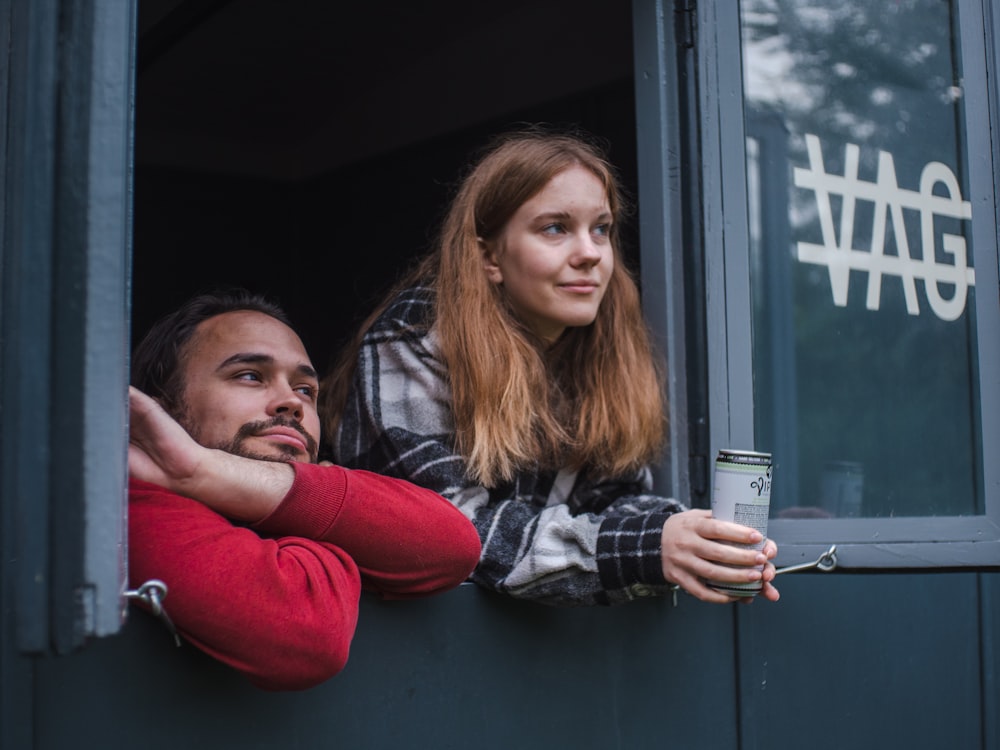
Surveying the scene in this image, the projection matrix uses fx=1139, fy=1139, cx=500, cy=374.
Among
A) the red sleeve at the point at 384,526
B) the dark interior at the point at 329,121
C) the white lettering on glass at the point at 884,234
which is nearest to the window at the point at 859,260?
the white lettering on glass at the point at 884,234

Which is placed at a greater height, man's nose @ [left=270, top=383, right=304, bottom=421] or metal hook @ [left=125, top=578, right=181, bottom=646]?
man's nose @ [left=270, top=383, right=304, bottom=421]

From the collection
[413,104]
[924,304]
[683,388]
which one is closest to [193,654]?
[683,388]

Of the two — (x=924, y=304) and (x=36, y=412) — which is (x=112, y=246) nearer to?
(x=36, y=412)

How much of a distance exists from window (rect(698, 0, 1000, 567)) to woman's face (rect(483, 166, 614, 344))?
245 millimetres

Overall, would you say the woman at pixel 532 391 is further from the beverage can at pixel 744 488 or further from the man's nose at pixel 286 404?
the man's nose at pixel 286 404

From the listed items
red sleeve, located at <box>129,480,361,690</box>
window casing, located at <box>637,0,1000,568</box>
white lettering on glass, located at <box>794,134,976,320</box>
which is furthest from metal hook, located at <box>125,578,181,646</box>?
white lettering on glass, located at <box>794,134,976,320</box>

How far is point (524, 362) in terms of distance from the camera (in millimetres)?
2344

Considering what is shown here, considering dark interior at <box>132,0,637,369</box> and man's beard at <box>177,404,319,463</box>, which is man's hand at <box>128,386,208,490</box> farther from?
dark interior at <box>132,0,637,369</box>

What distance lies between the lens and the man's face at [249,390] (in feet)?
6.49

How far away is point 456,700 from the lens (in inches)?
79.1

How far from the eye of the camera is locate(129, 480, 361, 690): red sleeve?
5.04 ft

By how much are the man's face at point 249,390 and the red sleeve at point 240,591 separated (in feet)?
1.07

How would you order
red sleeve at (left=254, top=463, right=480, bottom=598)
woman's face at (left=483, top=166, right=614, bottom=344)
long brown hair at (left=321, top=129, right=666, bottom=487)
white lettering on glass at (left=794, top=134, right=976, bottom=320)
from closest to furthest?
1. red sleeve at (left=254, top=463, right=480, bottom=598)
2. long brown hair at (left=321, top=129, right=666, bottom=487)
3. woman's face at (left=483, top=166, right=614, bottom=344)
4. white lettering on glass at (left=794, top=134, right=976, bottom=320)

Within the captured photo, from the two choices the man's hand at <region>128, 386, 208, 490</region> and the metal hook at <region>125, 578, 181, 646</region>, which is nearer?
the metal hook at <region>125, 578, 181, 646</region>
